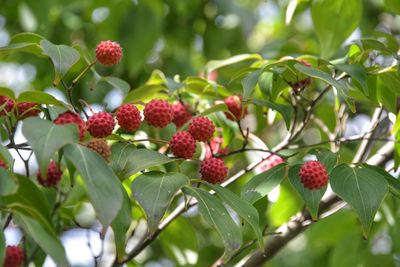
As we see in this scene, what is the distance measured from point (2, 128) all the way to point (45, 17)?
113 centimetres

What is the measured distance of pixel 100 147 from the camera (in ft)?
4.09

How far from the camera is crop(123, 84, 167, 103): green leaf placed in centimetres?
166

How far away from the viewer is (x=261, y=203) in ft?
6.41

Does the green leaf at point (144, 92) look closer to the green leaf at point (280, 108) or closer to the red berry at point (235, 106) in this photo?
the red berry at point (235, 106)

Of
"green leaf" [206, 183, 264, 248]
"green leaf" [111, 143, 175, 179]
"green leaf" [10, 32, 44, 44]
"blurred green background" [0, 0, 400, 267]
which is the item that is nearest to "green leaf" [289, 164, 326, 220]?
"green leaf" [206, 183, 264, 248]

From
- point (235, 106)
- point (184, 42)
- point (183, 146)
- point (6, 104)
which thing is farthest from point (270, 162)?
point (184, 42)

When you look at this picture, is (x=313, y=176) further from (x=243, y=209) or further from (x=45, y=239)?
(x=45, y=239)

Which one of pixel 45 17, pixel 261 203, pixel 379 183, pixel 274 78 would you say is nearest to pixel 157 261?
pixel 45 17

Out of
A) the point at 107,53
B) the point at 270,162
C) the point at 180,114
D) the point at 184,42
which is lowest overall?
the point at 184,42

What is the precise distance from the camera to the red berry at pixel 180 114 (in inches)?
68.1

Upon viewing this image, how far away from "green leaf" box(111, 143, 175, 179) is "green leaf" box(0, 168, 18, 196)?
0.23 meters

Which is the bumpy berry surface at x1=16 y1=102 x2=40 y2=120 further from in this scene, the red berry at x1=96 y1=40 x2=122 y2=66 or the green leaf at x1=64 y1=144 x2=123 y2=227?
the green leaf at x1=64 y1=144 x2=123 y2=227

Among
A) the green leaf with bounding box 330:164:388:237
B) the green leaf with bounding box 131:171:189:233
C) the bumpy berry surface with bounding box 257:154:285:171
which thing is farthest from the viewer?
the bumpy berry surface with bounding box 257:154:285:171

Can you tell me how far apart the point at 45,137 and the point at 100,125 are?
0.77ft
